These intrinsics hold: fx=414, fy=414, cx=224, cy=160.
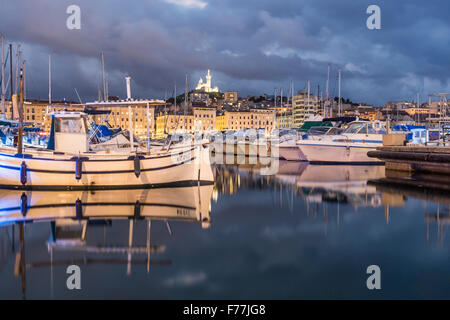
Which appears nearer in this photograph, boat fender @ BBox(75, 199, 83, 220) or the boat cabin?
boat fender @ BBox(75, 199, 83, 220)

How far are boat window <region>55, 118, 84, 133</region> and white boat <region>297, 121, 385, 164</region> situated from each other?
1627 cm

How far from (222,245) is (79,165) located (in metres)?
7.69

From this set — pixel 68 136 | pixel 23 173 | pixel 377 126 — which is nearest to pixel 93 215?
pixel 23 173

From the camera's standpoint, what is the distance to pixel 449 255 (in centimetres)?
741

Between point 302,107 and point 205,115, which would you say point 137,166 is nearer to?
point 205,115

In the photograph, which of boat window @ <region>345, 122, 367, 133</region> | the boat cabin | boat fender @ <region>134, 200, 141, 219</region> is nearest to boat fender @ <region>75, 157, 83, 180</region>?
the boat cabin

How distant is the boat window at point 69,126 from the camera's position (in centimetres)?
1534

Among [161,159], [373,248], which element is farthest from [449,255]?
[161,159]

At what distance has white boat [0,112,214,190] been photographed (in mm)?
14102

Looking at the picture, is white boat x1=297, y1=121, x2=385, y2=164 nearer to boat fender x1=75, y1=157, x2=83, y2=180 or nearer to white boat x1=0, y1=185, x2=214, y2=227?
white boat x1=0, y1=185, x2=214, y2=227

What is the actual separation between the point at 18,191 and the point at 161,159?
5.04 meters

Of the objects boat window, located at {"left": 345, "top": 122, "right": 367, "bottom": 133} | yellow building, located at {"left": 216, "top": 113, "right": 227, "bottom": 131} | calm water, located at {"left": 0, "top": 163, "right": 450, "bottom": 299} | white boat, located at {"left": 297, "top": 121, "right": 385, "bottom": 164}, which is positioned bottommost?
calm water, located at {"left": 0, "top": 163, "right": 450, "bottom": 299}

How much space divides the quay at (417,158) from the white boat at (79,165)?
34.0 ft
